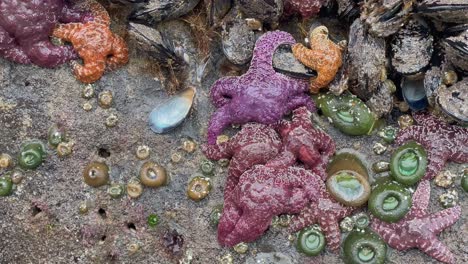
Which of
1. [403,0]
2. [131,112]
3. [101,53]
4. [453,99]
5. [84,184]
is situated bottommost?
[84,184]

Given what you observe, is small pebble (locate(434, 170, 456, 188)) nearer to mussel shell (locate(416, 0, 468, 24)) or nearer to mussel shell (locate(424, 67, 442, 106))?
mussel shell (locate(424, 67, 442, 106))

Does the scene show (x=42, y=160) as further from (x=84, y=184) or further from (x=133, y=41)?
(x=133, y=41)

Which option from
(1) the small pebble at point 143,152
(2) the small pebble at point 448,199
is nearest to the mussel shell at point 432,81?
(2) the small pebble at point 448,199

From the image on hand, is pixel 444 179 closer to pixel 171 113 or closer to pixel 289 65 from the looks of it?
pixel 289 65

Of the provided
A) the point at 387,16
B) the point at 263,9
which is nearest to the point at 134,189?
the point at 263,9

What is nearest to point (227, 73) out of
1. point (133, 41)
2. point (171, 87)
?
point (171, 87)

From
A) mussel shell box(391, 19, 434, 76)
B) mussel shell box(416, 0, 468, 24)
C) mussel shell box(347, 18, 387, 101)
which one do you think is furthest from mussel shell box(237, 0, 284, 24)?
mussel shell box(416, 0, 468, 24)
